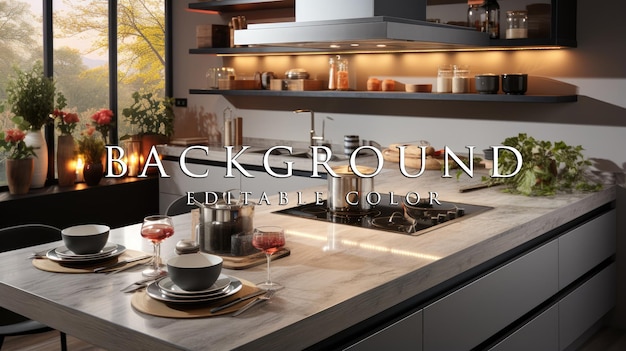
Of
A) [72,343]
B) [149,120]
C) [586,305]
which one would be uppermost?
[149,120]

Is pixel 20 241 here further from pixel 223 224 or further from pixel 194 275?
pixel 194 275

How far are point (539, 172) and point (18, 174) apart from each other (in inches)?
135

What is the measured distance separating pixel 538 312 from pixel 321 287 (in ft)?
5.21

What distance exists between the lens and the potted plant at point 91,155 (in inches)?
225

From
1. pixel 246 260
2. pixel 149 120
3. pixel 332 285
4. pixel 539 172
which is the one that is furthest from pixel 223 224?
pixel 149 120

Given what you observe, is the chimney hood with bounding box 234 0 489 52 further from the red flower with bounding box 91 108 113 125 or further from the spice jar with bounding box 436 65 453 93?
the red flower with bounding box 91 108 113 125

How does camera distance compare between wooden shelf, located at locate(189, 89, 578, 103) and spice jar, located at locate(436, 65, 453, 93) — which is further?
spice jar, located at locate(436, 65, 453, 93)

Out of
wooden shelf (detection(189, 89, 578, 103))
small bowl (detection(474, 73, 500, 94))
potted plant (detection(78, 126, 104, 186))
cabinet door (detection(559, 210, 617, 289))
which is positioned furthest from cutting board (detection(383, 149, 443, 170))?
potted plant (detection(78, 126, 104, 186))

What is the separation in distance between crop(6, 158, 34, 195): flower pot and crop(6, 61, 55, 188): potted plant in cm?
17

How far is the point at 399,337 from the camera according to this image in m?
2.39

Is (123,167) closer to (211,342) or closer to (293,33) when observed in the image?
(293,33)

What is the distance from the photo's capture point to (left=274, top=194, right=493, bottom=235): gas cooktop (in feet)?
9.98

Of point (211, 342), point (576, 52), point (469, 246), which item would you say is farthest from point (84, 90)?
point (211, 342)

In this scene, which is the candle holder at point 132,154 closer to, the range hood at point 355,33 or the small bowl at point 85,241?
the range hood at point 355,33
